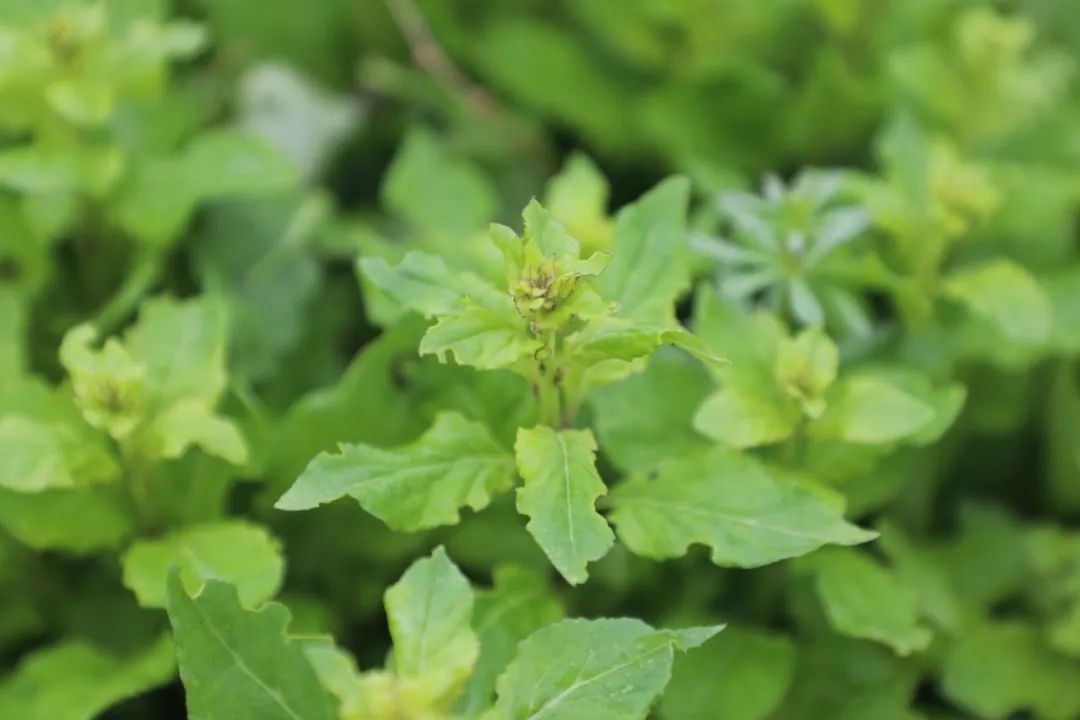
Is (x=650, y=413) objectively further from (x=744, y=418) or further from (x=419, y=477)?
(x=419, y=477)

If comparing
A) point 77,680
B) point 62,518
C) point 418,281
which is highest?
point 418,281

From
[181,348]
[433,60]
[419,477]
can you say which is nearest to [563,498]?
[419,477]

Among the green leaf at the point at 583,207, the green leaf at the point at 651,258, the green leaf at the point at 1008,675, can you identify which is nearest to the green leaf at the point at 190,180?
the green leaf at the point at 583,207

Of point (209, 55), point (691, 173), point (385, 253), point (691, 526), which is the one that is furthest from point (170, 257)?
point (691, 526)

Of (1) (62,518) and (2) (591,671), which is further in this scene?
(1) (62,518)

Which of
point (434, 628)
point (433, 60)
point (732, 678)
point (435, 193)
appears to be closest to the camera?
point (434, 628)

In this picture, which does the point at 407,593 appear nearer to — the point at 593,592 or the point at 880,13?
the point at 593,592
